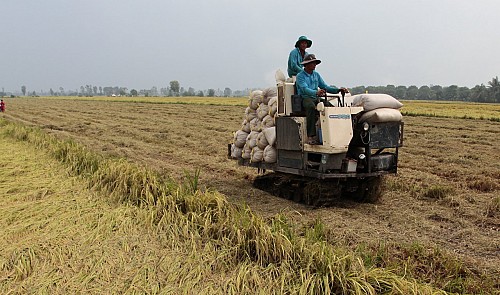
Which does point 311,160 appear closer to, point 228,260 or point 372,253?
point 372,253

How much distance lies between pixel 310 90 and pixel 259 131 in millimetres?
1770

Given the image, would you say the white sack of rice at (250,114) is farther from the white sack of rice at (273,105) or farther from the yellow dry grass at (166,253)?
the yellow dry grass at (166,253)

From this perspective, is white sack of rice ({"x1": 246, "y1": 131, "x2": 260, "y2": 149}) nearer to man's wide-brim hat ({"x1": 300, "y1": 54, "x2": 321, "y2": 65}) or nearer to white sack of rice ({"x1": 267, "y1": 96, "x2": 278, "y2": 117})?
white sack of rice ({"x1": 267, "y1": 96, "x2": 278, "y2": 117})

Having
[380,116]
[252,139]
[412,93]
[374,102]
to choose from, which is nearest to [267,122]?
[252,139]

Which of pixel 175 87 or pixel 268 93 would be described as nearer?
pixel 268 93

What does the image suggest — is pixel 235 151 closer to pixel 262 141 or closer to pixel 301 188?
pixel 262 141

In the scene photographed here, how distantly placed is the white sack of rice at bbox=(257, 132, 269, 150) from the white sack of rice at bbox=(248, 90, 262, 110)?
0.68 metres

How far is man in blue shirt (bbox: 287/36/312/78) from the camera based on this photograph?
755 centimetres

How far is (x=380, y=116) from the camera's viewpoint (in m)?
6.59

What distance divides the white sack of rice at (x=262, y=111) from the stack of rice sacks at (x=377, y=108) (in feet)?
5.80

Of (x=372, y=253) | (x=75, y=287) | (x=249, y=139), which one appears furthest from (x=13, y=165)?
(x=372, y=253)

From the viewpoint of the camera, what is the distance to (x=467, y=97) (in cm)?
7944

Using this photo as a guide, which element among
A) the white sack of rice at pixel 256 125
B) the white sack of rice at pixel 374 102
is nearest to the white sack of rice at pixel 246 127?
the white sack of rice at pixel 256 125

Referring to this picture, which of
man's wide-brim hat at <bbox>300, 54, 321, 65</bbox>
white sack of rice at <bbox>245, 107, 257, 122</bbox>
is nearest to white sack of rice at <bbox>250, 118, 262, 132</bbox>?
white sack of rice at <bbox>245, 107, 257, 122</bbox>
